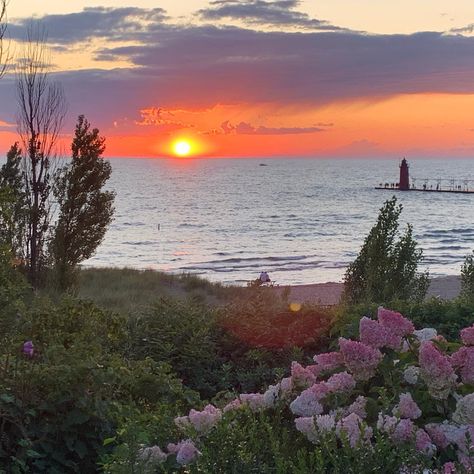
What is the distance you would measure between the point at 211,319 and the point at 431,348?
5733mm

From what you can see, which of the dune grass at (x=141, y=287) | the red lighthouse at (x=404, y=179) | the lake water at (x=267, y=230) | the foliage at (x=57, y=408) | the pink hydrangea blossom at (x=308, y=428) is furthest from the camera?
the red lighthouse at (x=404, y=179)

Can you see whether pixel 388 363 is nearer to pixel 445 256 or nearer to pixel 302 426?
pixel 302 426

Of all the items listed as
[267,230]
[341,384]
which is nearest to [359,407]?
[341,384]

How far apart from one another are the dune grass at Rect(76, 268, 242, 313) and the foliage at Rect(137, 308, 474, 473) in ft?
61.6

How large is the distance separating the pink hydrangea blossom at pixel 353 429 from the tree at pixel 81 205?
1732 centimetres

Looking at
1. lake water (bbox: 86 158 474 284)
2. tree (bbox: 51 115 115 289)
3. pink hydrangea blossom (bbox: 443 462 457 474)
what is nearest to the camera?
pink hydrangea blossom (bbox: 443 462 457 474)

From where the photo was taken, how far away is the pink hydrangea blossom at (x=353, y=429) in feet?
8.56

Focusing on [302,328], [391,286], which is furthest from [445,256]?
[302,328]

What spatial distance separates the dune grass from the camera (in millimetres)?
24047

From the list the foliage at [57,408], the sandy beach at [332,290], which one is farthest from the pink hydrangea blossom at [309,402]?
the sandy beach at [332,290]

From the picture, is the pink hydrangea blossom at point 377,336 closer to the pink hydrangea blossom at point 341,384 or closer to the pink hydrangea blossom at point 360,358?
the pink hydrangea blossom at point 360,358

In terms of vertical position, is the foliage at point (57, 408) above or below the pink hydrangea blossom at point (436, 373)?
below

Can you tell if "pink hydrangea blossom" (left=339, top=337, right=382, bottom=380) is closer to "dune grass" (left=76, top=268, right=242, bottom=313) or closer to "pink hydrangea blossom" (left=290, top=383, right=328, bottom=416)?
"pink hydrangea blossom" (left=290, top=383, right=328, bottom=416)

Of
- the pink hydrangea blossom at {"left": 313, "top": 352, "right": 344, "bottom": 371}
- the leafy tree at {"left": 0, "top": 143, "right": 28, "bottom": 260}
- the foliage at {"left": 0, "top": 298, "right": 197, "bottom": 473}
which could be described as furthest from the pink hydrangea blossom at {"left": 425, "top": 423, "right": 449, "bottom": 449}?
the leafy tree at {"left": 0, "top": 143, "right": 28, "bottom": 260}
